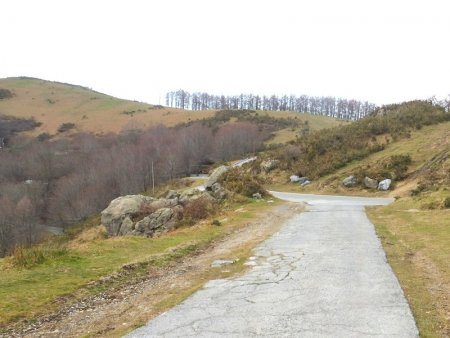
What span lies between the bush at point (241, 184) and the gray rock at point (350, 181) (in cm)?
930

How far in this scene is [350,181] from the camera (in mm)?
34500

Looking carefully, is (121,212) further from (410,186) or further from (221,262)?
(410,186)

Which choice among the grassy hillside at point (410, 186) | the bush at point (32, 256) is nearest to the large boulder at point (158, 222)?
the bush at point (32, 256)

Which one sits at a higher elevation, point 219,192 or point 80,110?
point 80,110

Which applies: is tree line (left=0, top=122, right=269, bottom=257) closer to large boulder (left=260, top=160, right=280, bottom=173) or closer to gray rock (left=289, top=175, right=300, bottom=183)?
large boulder (left=260, top=160, right=280, bottom=173)

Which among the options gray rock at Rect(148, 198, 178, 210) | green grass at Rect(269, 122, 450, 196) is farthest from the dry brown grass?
gray rock at Rect(148, 198, 178, 210)

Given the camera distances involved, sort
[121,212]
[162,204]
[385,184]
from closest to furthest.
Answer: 1. [162,204]
2. [121,212]
3. [385,184]

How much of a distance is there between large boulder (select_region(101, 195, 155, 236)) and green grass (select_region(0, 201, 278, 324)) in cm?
648

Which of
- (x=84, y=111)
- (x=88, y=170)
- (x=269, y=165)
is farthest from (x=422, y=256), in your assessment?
(x=84, y=111)

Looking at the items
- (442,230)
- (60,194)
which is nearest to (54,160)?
(60,194)

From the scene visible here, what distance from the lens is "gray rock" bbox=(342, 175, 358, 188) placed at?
34344mm

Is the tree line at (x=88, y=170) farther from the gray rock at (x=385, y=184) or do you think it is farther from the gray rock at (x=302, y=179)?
the gray rock at (x=385, y=184)

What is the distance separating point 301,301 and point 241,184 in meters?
20.7

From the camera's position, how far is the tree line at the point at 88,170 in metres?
62.8
